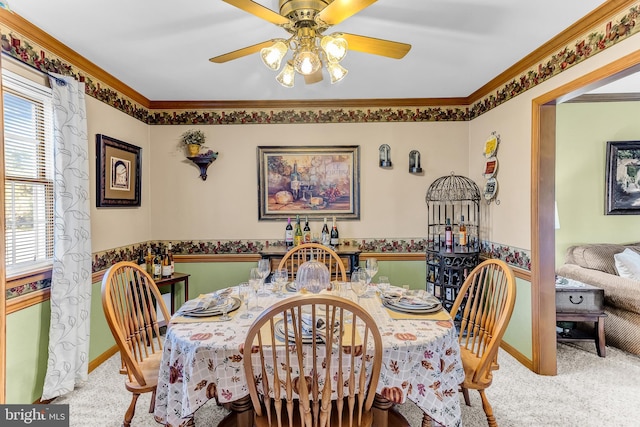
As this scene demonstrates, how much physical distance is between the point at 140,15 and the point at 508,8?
2.25 m

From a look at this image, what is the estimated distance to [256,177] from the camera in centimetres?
379

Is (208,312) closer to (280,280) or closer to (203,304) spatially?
(203,304)

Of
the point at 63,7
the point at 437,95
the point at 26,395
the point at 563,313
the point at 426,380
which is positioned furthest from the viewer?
the point at 437,95

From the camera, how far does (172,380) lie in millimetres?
1502

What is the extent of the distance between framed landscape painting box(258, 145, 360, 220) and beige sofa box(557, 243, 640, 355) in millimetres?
2392

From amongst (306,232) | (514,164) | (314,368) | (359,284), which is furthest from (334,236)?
(314,368)

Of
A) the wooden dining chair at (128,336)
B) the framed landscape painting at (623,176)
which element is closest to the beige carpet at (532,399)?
the wooden dining chair at (128,336)

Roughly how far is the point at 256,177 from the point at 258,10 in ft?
7.78

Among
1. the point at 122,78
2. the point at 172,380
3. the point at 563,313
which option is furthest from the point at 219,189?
the point at 563,313

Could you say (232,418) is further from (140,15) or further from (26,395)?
(140,15)

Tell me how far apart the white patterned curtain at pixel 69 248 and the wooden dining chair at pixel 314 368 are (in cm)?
172

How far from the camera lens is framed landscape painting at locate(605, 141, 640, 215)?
3840mm

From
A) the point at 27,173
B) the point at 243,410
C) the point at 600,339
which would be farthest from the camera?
the point at 600,339

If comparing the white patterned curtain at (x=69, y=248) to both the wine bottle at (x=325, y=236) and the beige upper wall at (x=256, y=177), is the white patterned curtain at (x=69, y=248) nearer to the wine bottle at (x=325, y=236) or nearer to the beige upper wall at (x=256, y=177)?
the beige upper wall at (x=256, y=177)
